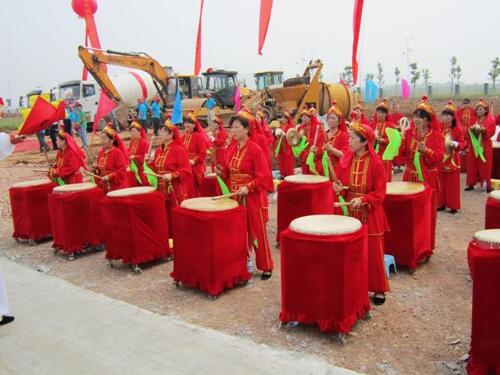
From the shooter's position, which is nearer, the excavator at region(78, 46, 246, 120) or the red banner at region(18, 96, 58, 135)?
the red banner at region(18, 96, 58, 135)

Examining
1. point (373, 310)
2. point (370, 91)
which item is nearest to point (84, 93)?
point (370, 91)

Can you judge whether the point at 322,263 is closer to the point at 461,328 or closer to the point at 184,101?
the point at 461,328

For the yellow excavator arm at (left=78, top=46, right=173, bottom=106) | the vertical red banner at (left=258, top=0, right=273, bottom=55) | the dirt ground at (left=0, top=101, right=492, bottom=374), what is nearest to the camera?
the dirt ground at (left=0, top=101, right=492, bottom=374)

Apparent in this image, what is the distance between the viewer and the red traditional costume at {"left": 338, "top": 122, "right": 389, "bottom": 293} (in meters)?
3.70

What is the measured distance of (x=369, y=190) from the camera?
377 centimetres

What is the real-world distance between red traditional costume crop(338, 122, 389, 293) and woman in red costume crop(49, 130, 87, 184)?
12.7ft

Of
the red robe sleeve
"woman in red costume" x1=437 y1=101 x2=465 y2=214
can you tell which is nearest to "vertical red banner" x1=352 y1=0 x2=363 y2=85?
"woman in red costume" x1=437 y1=101 x2=465 y2=214

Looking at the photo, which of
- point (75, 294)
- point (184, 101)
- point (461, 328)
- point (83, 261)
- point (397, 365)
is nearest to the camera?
point (397, 365)

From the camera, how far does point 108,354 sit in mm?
3146

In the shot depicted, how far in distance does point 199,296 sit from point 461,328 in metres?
2.22

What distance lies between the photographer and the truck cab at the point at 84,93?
22141 millimetres

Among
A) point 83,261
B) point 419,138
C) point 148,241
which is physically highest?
point 419,138

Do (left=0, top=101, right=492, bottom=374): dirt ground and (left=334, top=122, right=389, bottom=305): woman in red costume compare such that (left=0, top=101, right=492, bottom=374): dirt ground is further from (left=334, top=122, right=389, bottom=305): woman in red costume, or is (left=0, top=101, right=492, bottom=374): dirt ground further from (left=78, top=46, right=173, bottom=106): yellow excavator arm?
(left=78, top=46, right=173, bottom=106): yellow excavator arm

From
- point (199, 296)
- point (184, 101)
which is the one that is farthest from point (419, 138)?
point (184, 101)
